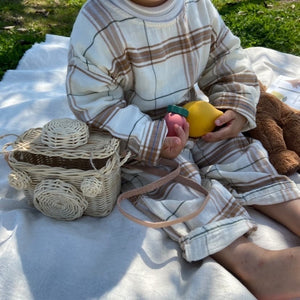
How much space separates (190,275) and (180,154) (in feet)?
1.37

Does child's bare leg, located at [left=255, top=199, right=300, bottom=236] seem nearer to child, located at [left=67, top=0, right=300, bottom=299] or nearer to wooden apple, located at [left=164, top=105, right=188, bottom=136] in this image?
child, located at [left=67, top=0, right=300, bottom=299]

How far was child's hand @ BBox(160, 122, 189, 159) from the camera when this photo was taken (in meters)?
1.18

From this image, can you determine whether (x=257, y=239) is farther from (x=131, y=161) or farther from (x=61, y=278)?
(x=61, y=278)

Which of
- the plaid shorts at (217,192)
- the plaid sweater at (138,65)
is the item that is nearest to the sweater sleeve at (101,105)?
the plaid sweater at (138,65)

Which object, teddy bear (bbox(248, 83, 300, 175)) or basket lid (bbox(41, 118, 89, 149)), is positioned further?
teddy bear (bbox(248, 83, 300, 175))

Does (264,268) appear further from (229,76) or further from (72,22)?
(72,22)

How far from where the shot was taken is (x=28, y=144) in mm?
1112

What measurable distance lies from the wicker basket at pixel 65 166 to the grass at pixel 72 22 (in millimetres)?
1106

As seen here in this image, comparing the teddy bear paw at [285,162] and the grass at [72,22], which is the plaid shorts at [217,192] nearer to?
the teddy bear paw at [285,162]

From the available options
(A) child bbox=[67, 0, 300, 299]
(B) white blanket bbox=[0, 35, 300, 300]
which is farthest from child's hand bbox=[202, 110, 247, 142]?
(B) white blanket bbox=[0, 35, 300, 300]

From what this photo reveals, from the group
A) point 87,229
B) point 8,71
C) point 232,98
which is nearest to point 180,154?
point 232,98

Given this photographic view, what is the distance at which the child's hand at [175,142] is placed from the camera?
1.18m

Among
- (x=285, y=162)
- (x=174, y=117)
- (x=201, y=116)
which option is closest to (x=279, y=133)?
(x=285, y=162)

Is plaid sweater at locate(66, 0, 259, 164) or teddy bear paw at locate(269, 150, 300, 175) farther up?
plaid sweater at locate(66, 0, 259, 164)
